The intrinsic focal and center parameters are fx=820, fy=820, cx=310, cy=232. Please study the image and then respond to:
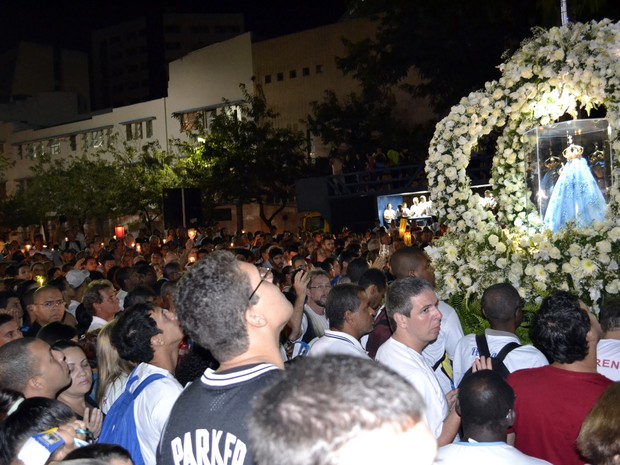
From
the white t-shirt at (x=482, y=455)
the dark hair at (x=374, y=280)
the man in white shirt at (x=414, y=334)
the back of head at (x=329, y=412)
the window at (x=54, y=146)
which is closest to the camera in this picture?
the back of head at (x=329, y=412)

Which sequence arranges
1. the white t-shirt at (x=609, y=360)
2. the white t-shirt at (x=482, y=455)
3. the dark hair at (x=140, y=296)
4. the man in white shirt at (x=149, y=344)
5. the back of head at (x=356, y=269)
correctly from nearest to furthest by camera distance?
1. the white t-shirt at (x=482, y=455)
2. the man in white shirt at (x=149, y=344)
3. the white t-shirt at (x=609, y=360)
4. the dark hair at (x=140, y=296)
5. the back of head at (x=356, y=269)

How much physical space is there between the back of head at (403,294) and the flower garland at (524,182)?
2.84 metres

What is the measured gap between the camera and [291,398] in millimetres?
1649

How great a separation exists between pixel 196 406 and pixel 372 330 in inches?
136

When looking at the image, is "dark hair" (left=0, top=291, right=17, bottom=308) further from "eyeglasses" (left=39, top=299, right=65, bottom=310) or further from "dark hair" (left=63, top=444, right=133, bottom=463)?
"dark hair" (left=63, top=444, right=133, bottom=463)

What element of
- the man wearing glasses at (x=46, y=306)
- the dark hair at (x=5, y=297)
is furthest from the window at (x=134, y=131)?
the man wearing glasses at (x=46, y=306)

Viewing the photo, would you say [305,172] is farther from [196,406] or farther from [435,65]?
[196,406]

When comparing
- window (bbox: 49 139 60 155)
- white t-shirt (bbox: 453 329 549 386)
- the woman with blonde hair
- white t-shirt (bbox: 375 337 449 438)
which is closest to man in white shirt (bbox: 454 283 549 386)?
white t-shirt (bbox: 453 329 549 386)

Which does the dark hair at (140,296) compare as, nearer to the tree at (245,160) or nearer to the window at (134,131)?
the tree at (245,160)

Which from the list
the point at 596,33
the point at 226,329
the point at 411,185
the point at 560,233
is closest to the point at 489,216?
the point at 560,233

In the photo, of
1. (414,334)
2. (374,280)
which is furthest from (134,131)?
(414,334)

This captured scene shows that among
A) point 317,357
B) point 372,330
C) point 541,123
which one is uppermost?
point 541,123

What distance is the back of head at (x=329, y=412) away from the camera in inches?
62.3

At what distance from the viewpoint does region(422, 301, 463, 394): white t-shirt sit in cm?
600
